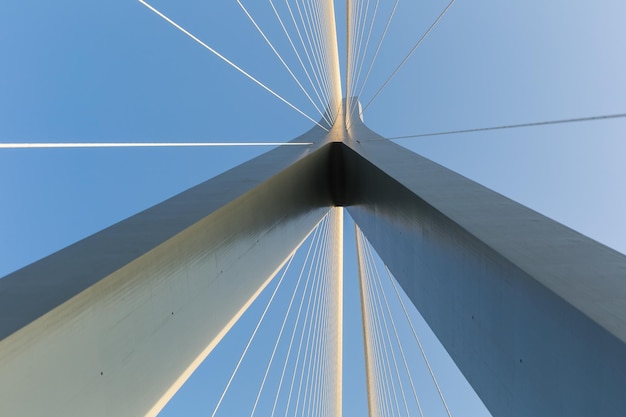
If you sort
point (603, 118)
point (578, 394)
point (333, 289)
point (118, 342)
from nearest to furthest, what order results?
1. point (578, 394)
2. point (603, 118)
3. point (118, 342)
4. point (333, 289)

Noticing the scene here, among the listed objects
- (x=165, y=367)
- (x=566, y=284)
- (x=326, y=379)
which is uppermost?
(x=566, y=284)

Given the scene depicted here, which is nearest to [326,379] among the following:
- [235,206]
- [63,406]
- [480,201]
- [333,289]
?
[333,289]

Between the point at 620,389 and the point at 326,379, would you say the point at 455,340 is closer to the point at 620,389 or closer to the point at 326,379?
the point at 620,389

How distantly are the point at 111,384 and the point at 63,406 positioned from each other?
37 cm

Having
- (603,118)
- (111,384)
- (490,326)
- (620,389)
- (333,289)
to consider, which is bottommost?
(333,289)

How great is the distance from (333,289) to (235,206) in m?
10.6

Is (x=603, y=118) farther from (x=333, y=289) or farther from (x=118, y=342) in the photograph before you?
(x=333, y=289)

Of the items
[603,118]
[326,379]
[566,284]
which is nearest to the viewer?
[566,284]

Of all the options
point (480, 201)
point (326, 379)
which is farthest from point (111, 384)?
point (326, 379)

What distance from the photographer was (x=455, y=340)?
3.14 metres

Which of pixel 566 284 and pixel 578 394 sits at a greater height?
pixel 566 284

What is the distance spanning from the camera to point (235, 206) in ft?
13.3

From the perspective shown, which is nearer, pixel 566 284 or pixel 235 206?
pixel 566 284

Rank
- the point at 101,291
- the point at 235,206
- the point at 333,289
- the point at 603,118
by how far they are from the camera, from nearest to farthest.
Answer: the point at 603,118, the point at 101,291, the point at 235,206, the point at 333,289
